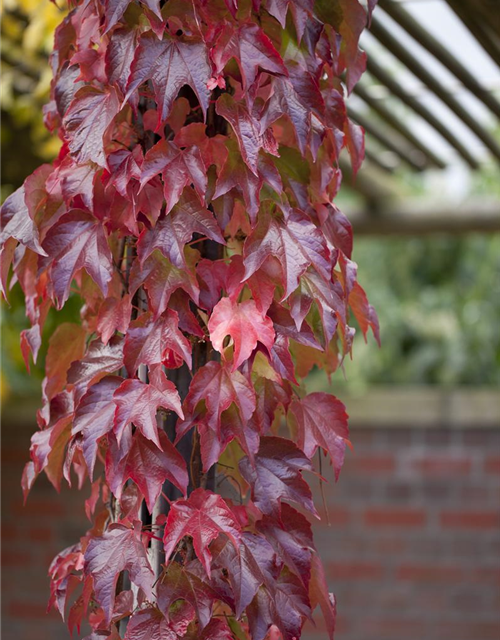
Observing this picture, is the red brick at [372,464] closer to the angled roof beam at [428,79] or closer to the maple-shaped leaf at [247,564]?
the angled roof beam at [428,79]

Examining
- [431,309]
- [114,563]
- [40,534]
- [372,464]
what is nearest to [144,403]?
[114,563]

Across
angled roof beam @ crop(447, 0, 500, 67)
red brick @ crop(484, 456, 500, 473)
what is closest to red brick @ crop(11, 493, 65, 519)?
red brick @ crop(484, 456, 500, 473)

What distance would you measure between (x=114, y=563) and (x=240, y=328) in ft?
0.90

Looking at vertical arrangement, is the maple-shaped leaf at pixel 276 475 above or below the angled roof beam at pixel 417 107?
below

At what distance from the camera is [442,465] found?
12.0ft

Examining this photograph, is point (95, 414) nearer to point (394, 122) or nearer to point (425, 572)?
point (394, 122)

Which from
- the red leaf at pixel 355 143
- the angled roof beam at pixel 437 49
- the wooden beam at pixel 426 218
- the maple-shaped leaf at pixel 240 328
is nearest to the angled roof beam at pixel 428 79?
the angled roof beam at pixel 437 49

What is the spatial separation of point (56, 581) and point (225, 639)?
0.26m

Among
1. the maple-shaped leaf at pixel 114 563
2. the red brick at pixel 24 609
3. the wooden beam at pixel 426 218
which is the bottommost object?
the red brick at pixel 24 609

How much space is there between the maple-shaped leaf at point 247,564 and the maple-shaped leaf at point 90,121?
42 centimetres

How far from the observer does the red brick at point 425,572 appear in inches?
143

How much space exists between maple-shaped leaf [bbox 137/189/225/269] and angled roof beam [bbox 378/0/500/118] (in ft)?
4.47

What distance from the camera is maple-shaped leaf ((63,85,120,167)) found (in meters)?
0.91

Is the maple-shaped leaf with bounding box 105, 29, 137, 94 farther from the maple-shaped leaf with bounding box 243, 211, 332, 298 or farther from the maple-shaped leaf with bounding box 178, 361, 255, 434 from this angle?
the maple-shaped leaf with bounding box 178, 361, 255, 434
